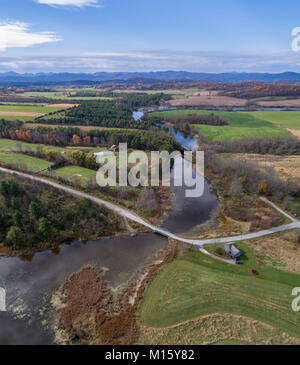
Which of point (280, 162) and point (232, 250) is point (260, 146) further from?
point (232, 250)

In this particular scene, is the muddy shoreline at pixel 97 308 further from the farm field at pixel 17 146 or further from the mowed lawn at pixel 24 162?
the farm field at pixel 17 146

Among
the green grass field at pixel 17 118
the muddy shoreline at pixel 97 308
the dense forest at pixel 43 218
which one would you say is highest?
the green grass field at pixel 17 118

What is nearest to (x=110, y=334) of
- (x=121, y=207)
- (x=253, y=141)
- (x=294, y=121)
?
(x=121, y=207)

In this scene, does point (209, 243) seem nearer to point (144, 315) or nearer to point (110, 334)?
point (144, 315)

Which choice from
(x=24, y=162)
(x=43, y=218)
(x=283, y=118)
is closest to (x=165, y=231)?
(x=43, y=218)

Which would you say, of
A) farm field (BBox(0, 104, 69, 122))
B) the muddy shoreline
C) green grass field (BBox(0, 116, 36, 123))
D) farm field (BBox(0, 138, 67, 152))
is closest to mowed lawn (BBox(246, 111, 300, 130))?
farm field (BBox(0, 138, 67, 152))

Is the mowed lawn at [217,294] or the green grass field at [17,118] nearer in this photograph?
the mowed lawn at [217,294]

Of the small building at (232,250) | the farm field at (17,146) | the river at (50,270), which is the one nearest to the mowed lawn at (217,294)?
the small building at (232,250)
